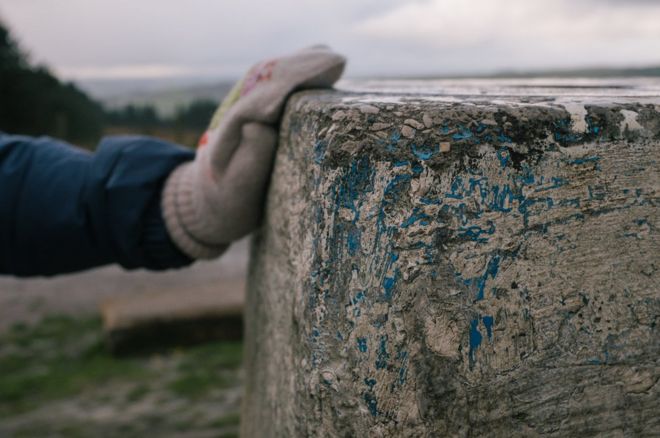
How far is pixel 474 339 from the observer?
684 mm

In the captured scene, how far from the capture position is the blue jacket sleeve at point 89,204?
111 cm

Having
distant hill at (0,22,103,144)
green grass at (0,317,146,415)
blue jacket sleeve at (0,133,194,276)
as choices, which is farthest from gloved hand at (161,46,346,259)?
distant hill at (0,22,103,144)

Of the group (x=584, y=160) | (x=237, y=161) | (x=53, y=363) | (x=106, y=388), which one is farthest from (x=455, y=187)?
(x=53, y=363)

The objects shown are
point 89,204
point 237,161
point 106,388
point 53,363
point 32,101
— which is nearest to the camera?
point 237,161

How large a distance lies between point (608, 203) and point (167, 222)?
70 cm

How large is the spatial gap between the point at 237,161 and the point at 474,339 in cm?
47

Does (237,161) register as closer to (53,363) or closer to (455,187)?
(455,187)

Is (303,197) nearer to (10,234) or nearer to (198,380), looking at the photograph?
(10,234)

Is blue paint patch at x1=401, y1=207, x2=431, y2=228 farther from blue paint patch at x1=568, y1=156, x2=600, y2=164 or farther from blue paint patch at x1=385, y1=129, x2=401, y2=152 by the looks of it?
blue paint patch at x1=568, y1=156, x2=600, y2=164

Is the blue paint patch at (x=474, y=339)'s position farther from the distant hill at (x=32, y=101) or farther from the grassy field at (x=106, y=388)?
the distant hill at (x=32, y=101)

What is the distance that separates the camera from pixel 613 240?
704 mm

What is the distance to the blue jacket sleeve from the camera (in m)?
1.11

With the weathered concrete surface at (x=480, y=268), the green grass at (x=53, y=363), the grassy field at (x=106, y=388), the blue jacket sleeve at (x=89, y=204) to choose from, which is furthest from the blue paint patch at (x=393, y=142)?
the green grass at (x=53, y=363)

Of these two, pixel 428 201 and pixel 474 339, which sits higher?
Result: pixel 428 201
